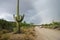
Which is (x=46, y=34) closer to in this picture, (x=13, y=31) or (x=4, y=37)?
(x=13, y=31)

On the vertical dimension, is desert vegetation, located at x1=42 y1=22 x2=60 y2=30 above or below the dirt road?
above

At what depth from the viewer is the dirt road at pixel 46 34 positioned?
2.96 meters

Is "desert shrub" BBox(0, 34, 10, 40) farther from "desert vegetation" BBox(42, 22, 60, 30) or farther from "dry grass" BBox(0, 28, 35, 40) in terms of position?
"desert vegetation" BBox(42, 22, 60, 30)

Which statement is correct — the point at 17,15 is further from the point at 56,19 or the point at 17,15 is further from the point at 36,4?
the point at 56,19

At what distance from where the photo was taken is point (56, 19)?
10.1 feet

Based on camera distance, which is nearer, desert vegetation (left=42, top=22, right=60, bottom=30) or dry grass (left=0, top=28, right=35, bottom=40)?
dry grass (left=0, top=28, right=35, bottom=40)

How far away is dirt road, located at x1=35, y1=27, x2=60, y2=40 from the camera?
2.96m

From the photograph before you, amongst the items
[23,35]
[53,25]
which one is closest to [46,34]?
[53,25]

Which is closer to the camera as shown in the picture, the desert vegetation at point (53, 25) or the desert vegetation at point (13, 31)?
the desert vegetation at point (13, 31)

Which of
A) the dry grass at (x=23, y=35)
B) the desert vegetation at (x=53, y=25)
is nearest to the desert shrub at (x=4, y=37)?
the dry grass at (x=23, y=35)

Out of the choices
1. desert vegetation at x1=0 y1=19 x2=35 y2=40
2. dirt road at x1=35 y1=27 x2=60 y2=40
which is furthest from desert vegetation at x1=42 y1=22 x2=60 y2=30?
desert vegetation at x1=0 y1=19 x2=35 y2=40

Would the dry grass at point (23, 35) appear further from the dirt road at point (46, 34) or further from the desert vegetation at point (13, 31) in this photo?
the dirt road at point (46, 34)

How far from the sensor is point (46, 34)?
3115 mm

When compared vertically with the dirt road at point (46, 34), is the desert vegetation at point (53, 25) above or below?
above
